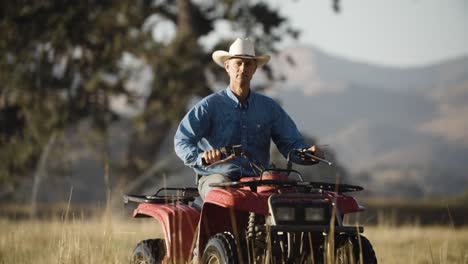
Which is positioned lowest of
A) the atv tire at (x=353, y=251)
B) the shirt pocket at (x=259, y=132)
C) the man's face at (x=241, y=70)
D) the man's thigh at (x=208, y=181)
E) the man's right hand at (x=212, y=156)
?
the atv tire at (x=353, y=251)

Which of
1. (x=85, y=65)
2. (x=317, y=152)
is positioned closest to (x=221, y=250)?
(x=317, y=152)

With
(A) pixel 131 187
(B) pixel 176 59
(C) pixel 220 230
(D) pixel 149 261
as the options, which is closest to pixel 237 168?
(C) pixel 220 230

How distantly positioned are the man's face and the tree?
15.6 meters

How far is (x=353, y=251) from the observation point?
5332mm

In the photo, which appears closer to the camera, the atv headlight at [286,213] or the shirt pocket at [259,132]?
the atv headlight at [286,213]

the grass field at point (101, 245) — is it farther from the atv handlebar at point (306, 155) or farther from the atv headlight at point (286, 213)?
the atv headlight at point (286, 213)

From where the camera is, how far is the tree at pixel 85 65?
22016 millimetres

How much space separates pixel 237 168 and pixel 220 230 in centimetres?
Answer: 46

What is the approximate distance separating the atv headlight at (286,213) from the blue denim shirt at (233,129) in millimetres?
916

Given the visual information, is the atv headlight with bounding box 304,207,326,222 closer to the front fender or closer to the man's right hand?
the man's right hand

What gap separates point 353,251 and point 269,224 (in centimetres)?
57

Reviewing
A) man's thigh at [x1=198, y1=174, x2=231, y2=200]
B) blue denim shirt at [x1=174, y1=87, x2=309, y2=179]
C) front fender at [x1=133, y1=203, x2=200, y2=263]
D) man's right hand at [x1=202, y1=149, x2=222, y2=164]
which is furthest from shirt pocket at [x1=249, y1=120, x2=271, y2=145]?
man's right hand at [x1=202, y1=149, x2=222, y2=164]

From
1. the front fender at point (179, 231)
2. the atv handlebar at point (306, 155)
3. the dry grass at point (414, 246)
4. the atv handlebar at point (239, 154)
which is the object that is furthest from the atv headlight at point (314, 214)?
the dry grass at point (414, 246)

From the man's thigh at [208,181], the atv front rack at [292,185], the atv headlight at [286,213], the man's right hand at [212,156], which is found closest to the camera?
the atv headlight at [286,213]
